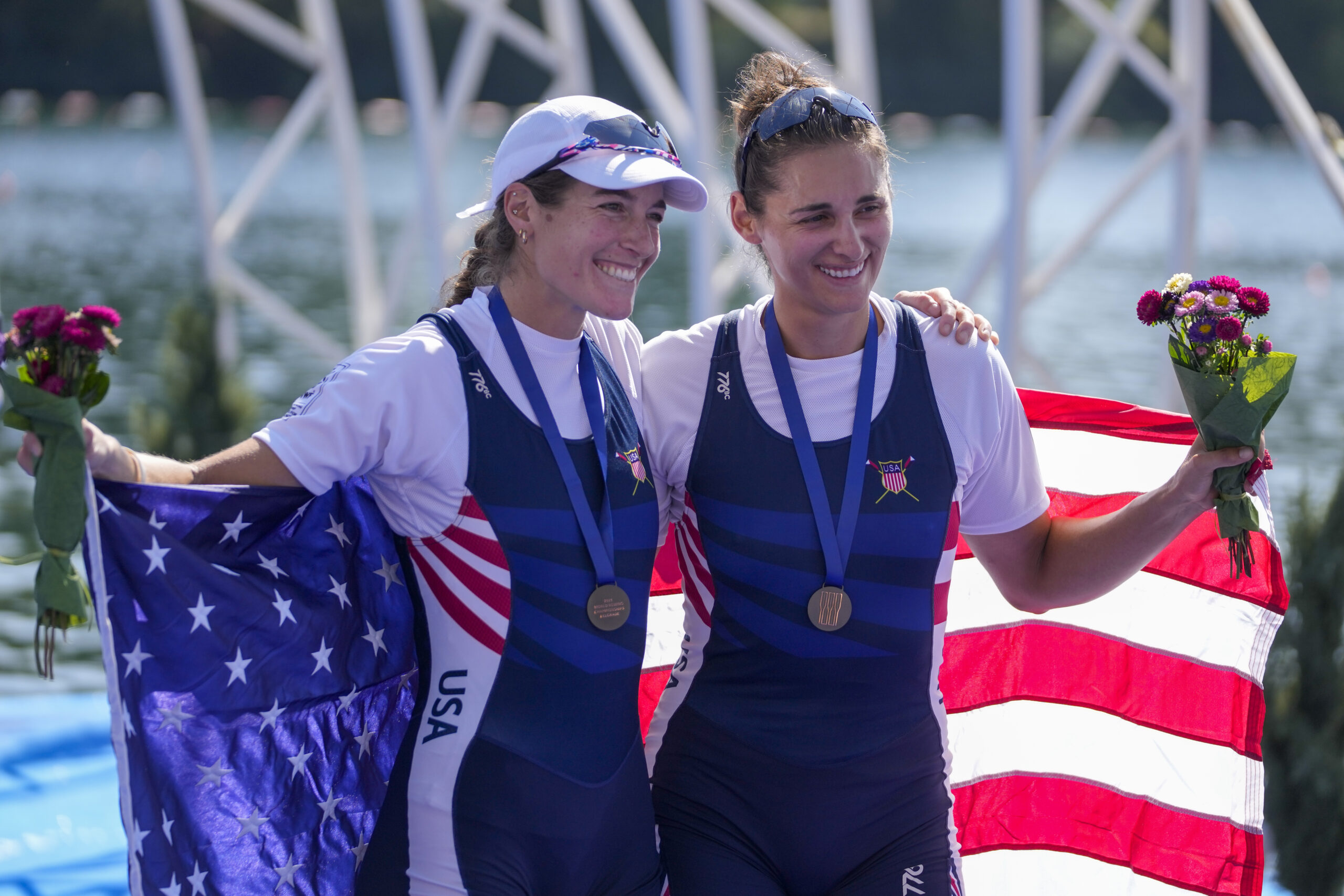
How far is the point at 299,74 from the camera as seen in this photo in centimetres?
6053

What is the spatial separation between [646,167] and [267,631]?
46.4 inches

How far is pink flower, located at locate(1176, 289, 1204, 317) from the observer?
2752mm

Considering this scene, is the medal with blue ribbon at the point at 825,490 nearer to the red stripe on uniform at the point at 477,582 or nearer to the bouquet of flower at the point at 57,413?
the red stripe on uniform at the point at 477,582

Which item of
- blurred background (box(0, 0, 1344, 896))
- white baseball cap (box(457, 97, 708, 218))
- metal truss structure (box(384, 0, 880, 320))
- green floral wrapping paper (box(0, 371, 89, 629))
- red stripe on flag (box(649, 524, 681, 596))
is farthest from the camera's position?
metal truss structure (box(384, 0, 880, 320))

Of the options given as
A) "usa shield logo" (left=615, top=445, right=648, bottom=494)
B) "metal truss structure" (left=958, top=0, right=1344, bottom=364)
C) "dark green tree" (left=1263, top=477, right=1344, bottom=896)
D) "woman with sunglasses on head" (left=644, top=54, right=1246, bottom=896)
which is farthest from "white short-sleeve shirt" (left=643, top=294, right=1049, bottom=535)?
"metal truss structure" (left=958, top=0, right=1344, bottom=364)

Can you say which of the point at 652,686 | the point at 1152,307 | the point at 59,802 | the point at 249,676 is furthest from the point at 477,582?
the point at 59,802

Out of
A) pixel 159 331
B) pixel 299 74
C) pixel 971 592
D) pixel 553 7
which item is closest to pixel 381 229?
pixel 159 331

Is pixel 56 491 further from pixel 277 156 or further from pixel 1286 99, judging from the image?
pixel 277 156

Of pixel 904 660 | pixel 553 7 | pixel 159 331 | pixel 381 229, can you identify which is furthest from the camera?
pixel 381 229

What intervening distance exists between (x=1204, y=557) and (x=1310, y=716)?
2264mm

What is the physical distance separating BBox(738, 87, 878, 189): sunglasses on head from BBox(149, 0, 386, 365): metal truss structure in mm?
5504

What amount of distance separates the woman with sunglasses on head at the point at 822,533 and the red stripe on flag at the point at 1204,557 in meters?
0.69

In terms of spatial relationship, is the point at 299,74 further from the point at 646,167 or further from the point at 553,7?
the point at 646,167

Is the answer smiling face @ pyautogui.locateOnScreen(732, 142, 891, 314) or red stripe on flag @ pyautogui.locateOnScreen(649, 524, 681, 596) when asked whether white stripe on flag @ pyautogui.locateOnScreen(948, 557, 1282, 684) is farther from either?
smiling face @ pyautogui.locateOnScreen(732, 142, 891, 314)
